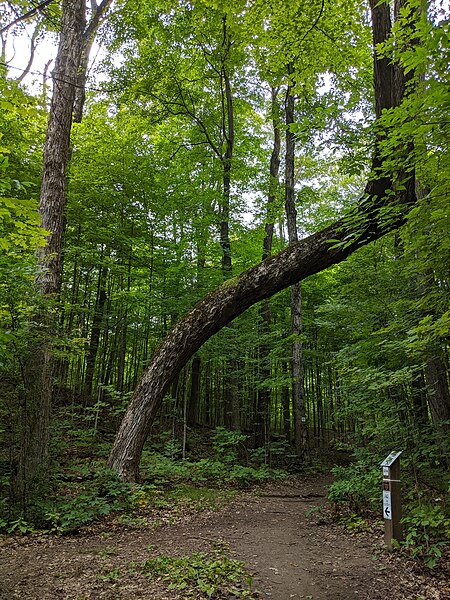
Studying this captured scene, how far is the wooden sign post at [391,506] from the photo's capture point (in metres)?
4.65

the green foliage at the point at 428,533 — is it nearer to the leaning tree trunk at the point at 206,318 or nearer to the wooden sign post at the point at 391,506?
the wooden sign post at the point at 391,506

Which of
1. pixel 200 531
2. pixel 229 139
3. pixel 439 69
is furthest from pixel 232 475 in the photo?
pixel 229 139

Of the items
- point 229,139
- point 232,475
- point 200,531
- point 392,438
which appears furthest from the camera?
point 229,139

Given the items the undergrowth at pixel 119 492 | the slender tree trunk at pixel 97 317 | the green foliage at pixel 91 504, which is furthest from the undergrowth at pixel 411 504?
the slender tree trunk at pixel 97 317

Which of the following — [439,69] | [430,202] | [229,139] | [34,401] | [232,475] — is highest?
[229,139]

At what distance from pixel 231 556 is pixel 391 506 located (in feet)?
6.22

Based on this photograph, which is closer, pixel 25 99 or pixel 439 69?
pixel 25 99

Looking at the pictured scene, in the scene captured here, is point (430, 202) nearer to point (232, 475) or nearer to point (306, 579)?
point (306, 579)

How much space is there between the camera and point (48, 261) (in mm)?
7117

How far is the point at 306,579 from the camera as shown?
4023 millimetres

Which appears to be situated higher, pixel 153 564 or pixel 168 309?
pixel 168 309

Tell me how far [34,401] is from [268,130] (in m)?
17.3

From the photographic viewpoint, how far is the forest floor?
11.8 ft

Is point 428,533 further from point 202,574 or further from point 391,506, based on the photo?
point 202,574
